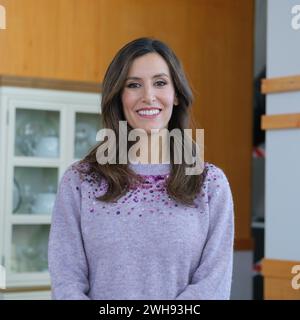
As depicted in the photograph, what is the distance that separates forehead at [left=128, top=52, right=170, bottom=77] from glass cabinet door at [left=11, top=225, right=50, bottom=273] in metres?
2.47

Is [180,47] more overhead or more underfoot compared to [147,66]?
more overhead

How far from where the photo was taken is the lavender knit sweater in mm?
1190

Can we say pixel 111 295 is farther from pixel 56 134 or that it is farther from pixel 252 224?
pixel 252 224

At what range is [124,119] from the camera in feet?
4.35

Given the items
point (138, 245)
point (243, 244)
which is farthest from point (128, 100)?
point (243, 244)

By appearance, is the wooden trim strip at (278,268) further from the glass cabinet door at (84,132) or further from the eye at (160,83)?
the eye at (160,83)

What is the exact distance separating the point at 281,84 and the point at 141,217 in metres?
2.11

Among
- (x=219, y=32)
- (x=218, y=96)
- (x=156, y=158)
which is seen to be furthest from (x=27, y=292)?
(x=156, y=158)

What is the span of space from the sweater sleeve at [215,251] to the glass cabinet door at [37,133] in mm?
2466

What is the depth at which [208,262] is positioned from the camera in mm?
1213

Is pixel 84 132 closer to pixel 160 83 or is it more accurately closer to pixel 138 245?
pixel 160 83

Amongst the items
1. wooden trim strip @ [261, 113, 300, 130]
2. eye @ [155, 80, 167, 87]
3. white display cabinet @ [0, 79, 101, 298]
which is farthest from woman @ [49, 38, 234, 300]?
white display cabinet @ [0, 79, 101, 298]

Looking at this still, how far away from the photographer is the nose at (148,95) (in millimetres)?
1258

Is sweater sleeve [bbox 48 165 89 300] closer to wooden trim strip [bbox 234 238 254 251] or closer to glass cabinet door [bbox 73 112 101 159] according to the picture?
glass cabinet door [bbox 73 112 101 159]
